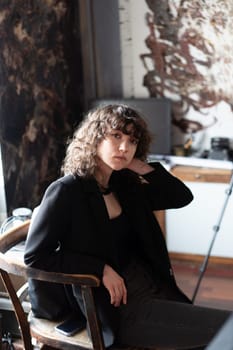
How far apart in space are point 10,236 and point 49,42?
1.44 meters

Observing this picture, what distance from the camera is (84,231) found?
166 centimetres

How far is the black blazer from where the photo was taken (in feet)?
5.30

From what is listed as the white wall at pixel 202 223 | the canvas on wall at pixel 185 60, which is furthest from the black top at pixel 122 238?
the canvas on wall at pixel 185 60

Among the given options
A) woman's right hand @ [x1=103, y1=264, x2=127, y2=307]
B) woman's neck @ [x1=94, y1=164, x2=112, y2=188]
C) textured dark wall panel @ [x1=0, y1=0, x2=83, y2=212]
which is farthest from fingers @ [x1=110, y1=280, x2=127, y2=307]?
textured dark wall panel @ [x1=0, y1=0, x2=83, y2=212]

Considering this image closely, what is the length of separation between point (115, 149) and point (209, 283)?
61.6 inches

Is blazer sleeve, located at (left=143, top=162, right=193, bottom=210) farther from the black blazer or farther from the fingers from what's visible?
the fingers

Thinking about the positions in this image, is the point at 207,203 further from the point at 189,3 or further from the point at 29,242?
the point at 29,242

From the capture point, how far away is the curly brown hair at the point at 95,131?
171 cm

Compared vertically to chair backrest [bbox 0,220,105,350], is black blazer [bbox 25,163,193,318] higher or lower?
higher

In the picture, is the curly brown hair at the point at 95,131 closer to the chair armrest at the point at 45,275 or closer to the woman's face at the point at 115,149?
the woman's face at the point at 115,149

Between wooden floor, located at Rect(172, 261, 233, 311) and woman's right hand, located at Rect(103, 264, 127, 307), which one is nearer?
woman's right hand, located at Rect(103, 264, 127, 307)

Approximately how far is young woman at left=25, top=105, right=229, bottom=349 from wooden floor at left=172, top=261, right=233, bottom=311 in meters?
1.09

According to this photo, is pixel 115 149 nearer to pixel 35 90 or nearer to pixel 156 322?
pixel 156 322

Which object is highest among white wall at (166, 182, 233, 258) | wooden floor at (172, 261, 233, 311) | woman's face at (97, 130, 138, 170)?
woman's face at (97, 130, 138, 170)
